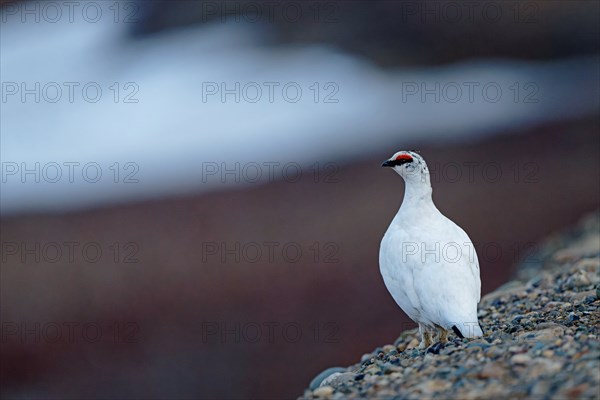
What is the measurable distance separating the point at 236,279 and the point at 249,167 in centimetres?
466

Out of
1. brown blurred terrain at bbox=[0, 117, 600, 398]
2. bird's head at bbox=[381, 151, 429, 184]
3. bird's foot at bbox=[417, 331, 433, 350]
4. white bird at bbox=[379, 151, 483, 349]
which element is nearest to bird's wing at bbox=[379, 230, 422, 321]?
white bird at bbox=[379, 151, 483, 349]

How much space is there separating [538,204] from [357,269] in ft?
10.8

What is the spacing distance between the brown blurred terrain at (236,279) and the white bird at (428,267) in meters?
4.05

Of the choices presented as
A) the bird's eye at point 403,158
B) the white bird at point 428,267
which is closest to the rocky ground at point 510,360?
the white bird at point 428,267

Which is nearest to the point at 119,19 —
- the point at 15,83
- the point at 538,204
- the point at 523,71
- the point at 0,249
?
the point at 15,83

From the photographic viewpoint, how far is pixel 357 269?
9.66m

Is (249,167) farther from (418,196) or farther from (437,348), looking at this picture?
(437,348)

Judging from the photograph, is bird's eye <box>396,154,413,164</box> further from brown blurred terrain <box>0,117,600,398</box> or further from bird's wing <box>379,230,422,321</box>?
brown blurred terrain <box>0,117,600,398</box>

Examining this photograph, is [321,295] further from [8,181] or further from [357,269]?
[8,181]

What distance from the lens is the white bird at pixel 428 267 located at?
4082 mm

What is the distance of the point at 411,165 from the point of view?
466 cm

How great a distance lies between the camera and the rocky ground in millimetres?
2871

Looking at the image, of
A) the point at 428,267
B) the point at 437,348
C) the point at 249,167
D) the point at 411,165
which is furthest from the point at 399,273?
the point at 249,167

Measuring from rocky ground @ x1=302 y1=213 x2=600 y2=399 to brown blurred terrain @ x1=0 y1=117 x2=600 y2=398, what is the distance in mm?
3425
